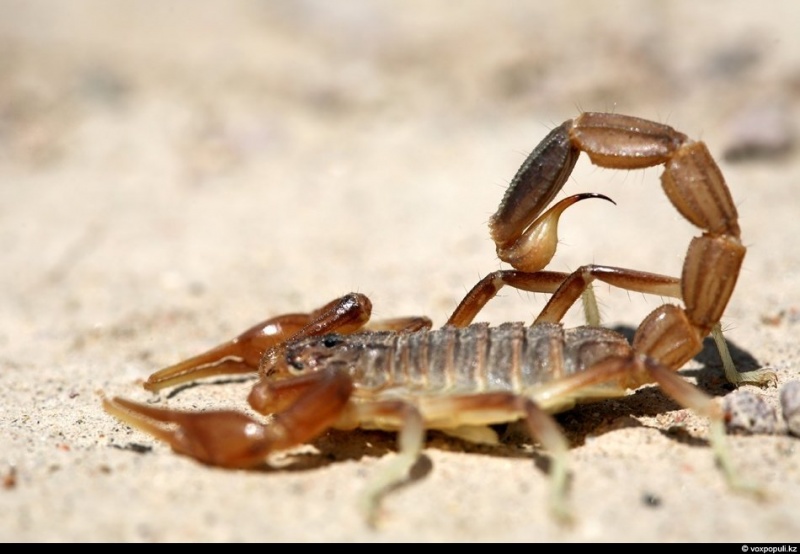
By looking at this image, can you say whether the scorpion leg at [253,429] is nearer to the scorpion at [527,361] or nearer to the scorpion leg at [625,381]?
the scorpion at [527,361]

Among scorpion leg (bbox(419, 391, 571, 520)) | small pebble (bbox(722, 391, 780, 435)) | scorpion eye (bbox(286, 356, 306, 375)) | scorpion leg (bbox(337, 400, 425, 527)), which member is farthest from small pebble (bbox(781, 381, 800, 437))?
scorpion eye (bbox(286, 356, 306, 375))

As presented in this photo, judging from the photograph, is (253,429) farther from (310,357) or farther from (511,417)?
(511,417)

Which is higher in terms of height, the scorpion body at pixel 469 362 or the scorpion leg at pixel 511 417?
the scorpion body at pixel 469 362

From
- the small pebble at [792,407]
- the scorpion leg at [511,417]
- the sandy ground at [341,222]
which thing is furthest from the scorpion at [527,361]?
the small pebble at [792,407]

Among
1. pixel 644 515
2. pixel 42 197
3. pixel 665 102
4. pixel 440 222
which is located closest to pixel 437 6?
pixel 665 102

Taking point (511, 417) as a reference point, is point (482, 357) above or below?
above

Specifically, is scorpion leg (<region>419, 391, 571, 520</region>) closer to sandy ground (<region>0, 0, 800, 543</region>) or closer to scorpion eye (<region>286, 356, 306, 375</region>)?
sandy ground (<region>0, 0, 800, 543</region>)

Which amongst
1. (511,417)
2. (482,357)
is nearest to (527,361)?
(482,357)
